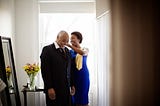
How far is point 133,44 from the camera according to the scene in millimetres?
534

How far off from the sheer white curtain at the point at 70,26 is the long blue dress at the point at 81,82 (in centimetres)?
76

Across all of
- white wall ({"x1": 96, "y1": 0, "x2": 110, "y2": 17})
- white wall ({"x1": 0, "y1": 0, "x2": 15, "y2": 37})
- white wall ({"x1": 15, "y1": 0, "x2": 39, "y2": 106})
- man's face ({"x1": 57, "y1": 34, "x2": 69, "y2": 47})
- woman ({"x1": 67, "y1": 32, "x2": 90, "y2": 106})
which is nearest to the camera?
white wall ({"x1": 96, "y1": 0, "x2": 110, "y2": 17})

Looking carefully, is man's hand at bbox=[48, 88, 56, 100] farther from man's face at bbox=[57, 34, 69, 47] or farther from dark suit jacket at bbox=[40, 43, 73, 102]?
man's face at bbox=[57, 34, 69, 47]

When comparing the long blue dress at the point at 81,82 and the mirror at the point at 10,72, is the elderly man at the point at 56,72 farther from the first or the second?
the mirror at the point at 10,72

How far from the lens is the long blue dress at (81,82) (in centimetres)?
246

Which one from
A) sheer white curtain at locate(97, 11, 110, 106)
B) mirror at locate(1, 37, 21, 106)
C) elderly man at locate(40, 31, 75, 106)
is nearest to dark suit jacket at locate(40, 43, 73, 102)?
elderly man at locate(40, 31, 75, 106)

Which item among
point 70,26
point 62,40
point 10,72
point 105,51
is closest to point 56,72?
point 62,40

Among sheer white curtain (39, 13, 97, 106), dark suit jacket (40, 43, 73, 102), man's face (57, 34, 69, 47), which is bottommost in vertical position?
dark suit jacket (40, 43, 73, 102)

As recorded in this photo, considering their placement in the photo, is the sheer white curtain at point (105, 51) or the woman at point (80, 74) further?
the woman at point (80, 74)

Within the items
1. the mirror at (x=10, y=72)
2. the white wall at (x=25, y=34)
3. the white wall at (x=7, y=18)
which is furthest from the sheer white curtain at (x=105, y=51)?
the white wall at (x=25, y=34)

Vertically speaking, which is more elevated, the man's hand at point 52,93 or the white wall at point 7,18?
the white wall at point 7,18

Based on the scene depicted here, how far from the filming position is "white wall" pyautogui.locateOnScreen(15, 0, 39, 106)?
3.24 m

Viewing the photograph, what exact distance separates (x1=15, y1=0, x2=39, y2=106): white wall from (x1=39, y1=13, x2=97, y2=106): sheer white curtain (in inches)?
4.2

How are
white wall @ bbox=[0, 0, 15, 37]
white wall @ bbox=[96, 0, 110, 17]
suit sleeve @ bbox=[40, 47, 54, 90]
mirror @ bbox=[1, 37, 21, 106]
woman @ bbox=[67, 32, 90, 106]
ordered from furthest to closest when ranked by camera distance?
white wall @ bbox=[0, 0, 15, 37] → mirror @ bbox=[1, 37, 21, 106] → woman @ bbox=[67, 32, 90, 106] → suit sleeve @ bbox=[40, 47, 54, 90] → white wall @ bbox=[96, 0, 110, 17]
